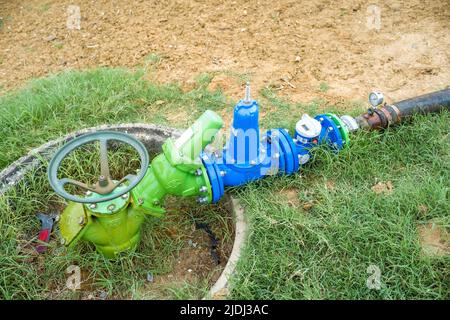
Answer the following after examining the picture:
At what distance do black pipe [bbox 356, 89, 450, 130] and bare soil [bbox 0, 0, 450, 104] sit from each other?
0.30 metres

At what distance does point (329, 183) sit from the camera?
8.22 feet

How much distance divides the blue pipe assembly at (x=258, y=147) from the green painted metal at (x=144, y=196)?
0.10 meters

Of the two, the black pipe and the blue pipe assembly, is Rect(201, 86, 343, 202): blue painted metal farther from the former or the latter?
the black pipe

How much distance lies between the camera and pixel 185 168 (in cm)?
211

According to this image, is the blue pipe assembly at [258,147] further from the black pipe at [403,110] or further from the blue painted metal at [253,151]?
the black pipe at [403,110]

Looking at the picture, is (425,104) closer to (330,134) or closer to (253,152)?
(330,134)

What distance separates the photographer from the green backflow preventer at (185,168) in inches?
75.6

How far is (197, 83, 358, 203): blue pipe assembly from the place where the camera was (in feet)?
7.05

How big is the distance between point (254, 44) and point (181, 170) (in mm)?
1914

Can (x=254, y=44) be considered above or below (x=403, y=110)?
above

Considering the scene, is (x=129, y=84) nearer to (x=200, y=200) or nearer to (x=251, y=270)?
(x=200, y=200)

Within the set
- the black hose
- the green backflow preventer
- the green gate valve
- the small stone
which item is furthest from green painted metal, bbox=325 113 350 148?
the small stone

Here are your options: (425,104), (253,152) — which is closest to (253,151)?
(253,152)

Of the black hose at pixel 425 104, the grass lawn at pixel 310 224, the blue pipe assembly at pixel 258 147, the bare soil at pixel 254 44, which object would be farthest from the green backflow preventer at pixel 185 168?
the bare soil at pixel 254 44
